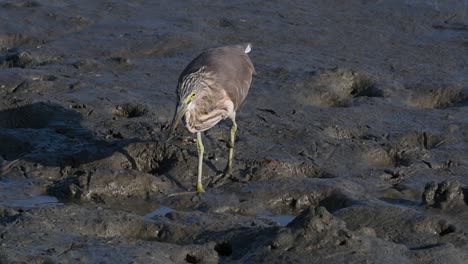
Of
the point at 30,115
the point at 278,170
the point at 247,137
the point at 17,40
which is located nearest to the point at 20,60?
the point at 17,40

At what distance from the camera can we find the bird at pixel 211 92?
28.3ft

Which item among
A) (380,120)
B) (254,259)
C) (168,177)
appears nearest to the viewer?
(254,259)

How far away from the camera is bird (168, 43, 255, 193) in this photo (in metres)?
8.62

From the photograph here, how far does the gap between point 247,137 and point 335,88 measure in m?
1.68

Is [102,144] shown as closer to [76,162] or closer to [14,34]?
[76,162]

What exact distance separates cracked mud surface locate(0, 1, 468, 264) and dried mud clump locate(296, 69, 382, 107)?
0.02 m

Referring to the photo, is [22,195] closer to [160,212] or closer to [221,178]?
[160,212]

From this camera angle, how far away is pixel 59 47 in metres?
12.0

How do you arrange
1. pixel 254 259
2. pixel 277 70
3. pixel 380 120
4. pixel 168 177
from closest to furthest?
pixel 254 259
pixel 168 177
pixel 380 120
pixel 277 70

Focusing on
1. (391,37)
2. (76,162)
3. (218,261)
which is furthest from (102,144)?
(391,37)

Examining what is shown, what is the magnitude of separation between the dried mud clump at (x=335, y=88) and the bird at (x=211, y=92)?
123 centimetres

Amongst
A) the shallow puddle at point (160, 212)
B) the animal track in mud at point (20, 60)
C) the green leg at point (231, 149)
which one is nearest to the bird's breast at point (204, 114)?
the green leg at point (231, 149)

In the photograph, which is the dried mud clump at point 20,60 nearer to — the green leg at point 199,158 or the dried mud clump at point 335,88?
the dried mud clump at point 335,88

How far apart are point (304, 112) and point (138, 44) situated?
265 centimetres
